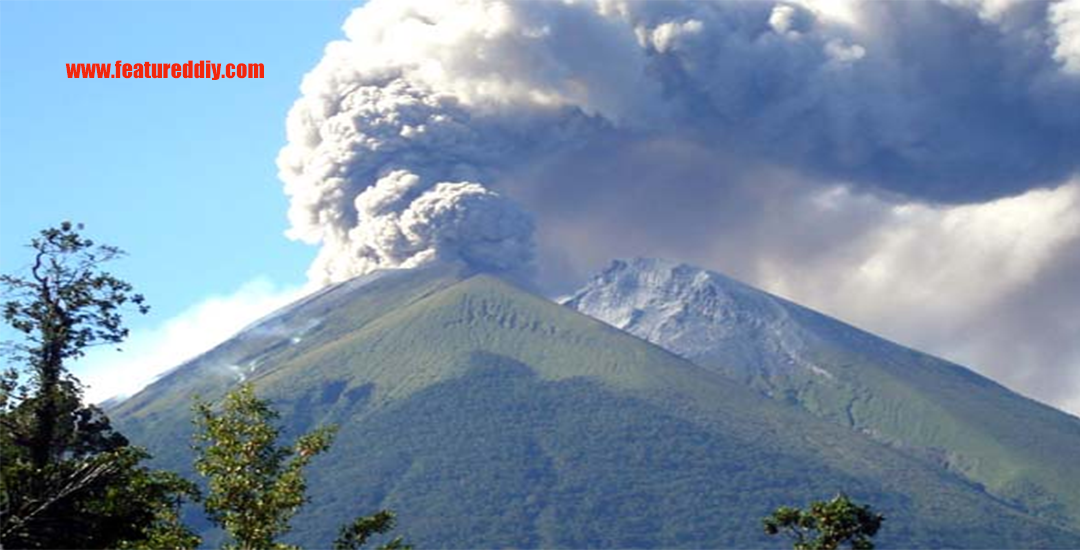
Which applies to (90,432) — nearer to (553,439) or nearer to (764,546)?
(764,546)

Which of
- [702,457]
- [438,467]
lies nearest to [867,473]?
[702,457]

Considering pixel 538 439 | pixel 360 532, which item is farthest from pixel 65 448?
pixel 538 439

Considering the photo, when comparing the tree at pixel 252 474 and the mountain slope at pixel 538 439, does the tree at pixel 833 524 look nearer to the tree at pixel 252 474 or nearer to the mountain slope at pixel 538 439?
the tree at pixel 252 474

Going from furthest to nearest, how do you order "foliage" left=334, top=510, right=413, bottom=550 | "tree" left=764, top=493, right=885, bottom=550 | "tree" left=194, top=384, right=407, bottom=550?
"tree" left=764, top=493, right=885, bottom=550 < "foliage" left=334, top=510, right=413, bottom=550 < "tree" left=194, top=384, right=407, bottom=550

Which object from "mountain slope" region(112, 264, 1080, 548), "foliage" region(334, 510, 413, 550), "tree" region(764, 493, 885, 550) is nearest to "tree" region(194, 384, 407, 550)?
"foliage" region(334, 510, 413, 550)

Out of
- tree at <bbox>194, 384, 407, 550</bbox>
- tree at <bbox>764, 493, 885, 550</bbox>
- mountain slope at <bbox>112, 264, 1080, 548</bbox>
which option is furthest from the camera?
mountain slope at <bbox>112, 264, 1080, 548</bbox>

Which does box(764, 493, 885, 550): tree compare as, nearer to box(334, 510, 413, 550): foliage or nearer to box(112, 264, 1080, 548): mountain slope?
box(334, 510, 413, 550): foliage
